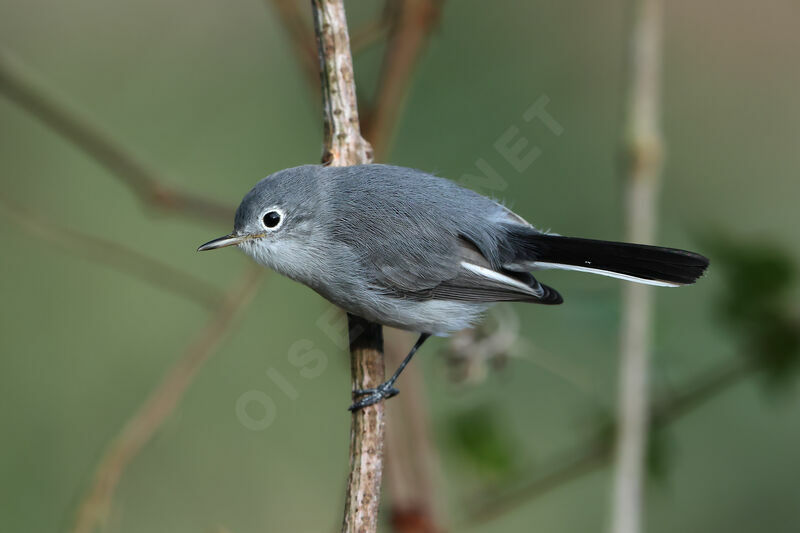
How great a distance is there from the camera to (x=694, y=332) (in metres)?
3.42

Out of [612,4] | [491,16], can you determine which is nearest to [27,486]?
[491,16]

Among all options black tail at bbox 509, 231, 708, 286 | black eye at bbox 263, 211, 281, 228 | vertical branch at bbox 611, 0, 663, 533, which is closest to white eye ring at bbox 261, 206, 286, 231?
black eye at bbox 263, 211, 281, 228

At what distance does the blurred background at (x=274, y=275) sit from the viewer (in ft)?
11.1

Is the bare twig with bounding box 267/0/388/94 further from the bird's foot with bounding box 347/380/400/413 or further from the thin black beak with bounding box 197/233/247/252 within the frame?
the bird's foot with bounding box 347/380/400/413

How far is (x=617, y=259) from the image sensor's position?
2.06 m

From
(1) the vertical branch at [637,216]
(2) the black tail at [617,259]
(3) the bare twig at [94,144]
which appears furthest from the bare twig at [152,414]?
(1) the vertical branch at [637,216]

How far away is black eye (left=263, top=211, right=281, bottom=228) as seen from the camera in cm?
224

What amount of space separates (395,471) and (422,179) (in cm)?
90

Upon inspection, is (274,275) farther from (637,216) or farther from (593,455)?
(637,216)

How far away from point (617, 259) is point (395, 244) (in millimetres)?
594

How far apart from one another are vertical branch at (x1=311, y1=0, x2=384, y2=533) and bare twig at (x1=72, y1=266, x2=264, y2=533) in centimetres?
48

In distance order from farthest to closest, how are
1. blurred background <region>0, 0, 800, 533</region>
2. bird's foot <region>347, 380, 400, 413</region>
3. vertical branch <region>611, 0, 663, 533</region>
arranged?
blurred background <region>0, 0, 800, 533</region> → vertical branch <region>611, 0, 663, 533</region> → bird's foot <region>347, 380, 400, 413</region>

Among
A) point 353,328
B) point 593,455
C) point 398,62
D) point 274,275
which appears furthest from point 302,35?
point 593,455

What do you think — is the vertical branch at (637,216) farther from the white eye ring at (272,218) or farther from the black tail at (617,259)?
the white eye ring at (272,218)
